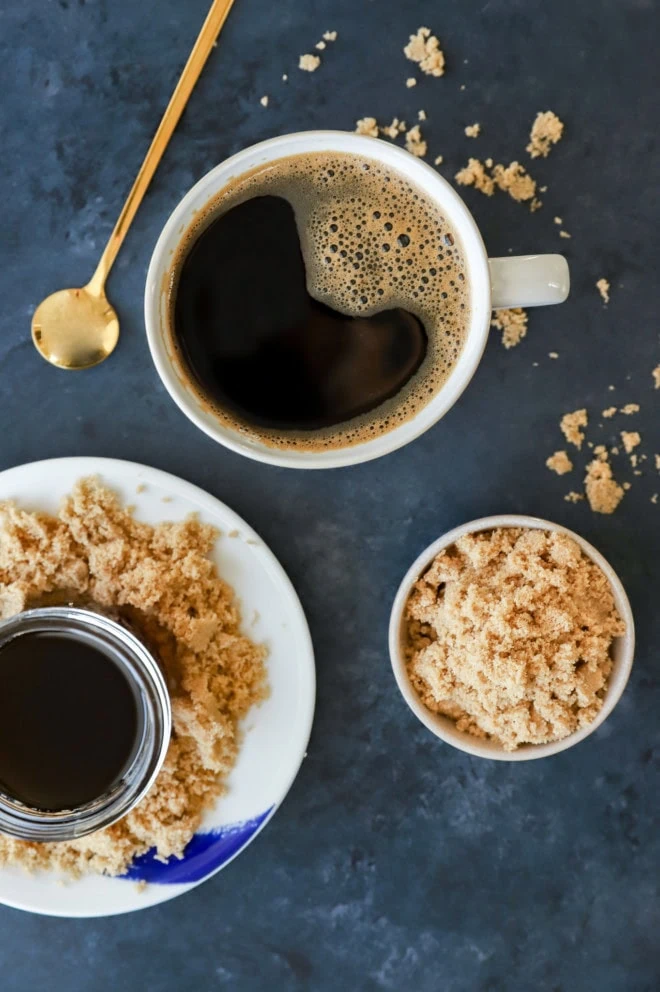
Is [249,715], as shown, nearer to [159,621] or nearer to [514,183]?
[159,621]

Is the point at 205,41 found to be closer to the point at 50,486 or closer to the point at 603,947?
the point at 50,486

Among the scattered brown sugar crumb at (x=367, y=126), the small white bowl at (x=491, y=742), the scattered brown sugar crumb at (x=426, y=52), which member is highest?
the scattered brown sugar crumb at (x=426, y=52)

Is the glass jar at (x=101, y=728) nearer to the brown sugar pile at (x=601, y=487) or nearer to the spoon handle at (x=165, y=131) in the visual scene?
the spoon handle at (x=165, y=131)

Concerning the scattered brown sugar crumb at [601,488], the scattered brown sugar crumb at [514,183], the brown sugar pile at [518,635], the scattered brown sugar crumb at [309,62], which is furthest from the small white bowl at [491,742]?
the scattered brown sugar crumb at [309,62]

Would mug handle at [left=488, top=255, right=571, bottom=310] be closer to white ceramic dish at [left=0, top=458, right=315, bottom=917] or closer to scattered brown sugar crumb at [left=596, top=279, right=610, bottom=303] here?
scattered brown sugar crumb at [left=596, top=279, right=610, bottom=303]

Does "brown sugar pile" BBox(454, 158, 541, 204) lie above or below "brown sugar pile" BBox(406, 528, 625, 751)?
above

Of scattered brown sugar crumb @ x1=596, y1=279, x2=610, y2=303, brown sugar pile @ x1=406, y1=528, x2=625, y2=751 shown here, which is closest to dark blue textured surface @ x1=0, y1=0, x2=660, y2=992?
scattered brown sugar crumb @ x1=596, y1=279, x2=610, y2=303
